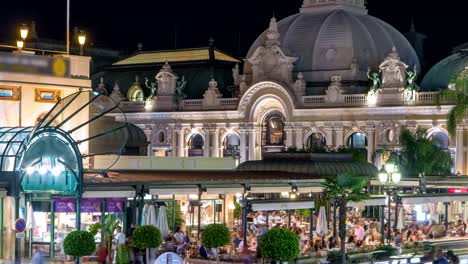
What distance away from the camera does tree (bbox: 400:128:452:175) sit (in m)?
93.2

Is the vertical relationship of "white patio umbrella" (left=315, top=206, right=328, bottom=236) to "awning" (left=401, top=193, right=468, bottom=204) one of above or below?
below

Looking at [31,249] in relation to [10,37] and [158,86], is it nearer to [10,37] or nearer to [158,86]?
[158,86]

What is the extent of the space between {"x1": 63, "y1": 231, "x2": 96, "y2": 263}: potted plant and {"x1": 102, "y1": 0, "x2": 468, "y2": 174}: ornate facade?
2351 inches

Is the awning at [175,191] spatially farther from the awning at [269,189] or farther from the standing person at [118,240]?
the awning at [269,189]

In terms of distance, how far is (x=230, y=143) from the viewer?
390 ft

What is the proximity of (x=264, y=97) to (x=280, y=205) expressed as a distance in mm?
62038

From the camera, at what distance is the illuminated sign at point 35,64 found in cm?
5888

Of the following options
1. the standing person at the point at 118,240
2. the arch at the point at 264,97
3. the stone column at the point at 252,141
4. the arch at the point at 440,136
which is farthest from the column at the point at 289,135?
the standing person at the point at 118,240

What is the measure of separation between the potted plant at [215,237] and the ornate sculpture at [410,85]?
57657 mm

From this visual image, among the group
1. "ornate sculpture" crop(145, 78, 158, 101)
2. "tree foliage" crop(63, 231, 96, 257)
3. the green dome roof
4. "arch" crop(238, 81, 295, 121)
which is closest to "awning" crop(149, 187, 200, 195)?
"tree foliage" crop(63, 231, 96, 257)

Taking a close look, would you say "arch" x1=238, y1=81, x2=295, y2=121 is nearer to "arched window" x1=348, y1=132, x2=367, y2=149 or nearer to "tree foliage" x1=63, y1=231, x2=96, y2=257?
"arched window" x1=348, y1=132, x2=367, y2=149

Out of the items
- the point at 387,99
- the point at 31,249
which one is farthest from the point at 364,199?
the point at 387,99

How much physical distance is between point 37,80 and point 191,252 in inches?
495

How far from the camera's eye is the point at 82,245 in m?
44.2
